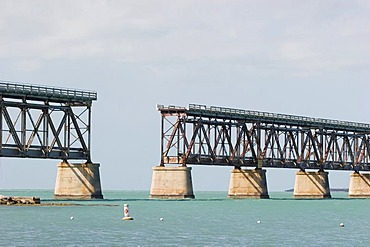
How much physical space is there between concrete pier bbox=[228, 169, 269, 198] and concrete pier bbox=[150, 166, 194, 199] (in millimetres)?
16936

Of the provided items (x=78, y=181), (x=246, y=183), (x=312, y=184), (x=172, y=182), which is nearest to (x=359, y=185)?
(x=312, y=184)

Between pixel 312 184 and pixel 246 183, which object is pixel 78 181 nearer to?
pixel 246 183

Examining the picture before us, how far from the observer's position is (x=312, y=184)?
16612 centimetres

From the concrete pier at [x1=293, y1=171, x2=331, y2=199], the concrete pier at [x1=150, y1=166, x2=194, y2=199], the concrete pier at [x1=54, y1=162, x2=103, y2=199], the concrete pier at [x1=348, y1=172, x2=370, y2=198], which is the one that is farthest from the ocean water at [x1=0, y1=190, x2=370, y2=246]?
the concrete pier at [x1=348, y1=172, x2=370, y2=198]

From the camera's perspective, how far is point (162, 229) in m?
74.6

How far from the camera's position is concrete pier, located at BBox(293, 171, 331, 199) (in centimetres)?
16588

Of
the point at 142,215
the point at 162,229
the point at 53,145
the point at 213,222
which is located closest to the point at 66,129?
the point at 53,145

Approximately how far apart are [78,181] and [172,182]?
51.5 feet

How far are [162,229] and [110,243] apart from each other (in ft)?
45.7

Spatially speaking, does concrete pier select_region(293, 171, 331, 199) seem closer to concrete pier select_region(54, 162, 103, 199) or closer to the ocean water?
concrete pier select_region(54, 162, 103, 199)

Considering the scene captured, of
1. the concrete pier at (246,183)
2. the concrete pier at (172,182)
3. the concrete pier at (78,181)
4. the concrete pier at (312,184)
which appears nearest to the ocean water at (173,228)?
the concrete pier at (78,181)

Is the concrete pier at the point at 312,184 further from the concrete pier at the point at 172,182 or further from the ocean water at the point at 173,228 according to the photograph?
the ocean water at the point at 173,228

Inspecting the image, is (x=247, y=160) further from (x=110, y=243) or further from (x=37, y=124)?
(x=110, y=243)

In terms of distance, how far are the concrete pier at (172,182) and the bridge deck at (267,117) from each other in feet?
30.1
